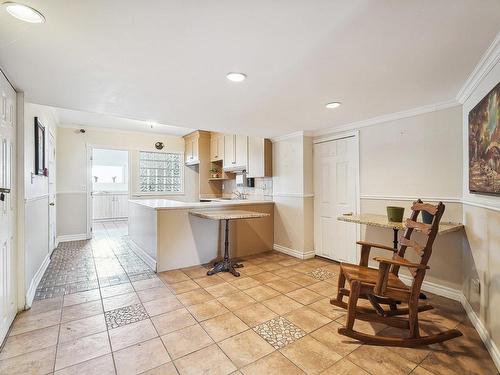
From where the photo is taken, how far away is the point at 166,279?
3.10m

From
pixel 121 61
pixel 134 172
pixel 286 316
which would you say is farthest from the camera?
pixel 134 172

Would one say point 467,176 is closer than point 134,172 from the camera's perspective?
Yes

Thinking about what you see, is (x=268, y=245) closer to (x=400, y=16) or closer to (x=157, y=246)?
(x=157, y=246)

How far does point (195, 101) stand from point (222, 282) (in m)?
2.11

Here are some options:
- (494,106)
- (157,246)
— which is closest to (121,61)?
(157,246)

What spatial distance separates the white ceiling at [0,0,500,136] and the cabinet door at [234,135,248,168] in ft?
6.84

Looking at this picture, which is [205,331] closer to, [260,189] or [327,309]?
[327,309]

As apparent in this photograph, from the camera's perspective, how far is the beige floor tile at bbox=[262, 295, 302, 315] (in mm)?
2342

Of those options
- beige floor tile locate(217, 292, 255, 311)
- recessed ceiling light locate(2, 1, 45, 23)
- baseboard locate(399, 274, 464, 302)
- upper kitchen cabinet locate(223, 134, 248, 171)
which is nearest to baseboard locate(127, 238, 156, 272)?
beige floor tile locate(217, 292, 255, 311)

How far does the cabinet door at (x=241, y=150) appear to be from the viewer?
483cm

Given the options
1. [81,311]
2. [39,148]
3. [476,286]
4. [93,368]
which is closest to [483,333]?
[476,286]

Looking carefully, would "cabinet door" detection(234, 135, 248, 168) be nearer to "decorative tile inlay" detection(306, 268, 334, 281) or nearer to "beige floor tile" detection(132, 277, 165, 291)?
"decorative tile inlay" detection(306, 268, 334, 281)

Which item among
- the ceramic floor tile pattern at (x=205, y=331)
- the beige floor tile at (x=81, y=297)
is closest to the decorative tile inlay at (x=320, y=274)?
the ceramic floor tile pattern at (x=205, y=331)

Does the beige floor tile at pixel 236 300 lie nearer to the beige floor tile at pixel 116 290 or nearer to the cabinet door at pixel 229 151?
the beige floor tile at pixel 116 290
